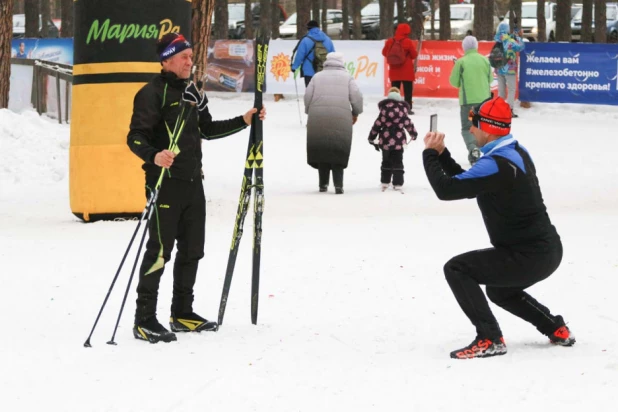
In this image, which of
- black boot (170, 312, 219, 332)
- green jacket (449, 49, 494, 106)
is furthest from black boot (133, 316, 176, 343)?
green jacket (449, 49, 494, 106)

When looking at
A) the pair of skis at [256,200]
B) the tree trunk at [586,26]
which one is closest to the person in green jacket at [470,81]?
the pair of skis at [256,200]

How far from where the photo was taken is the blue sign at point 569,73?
71.2 feet

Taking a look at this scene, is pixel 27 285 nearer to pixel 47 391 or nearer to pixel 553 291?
pixel 47 391

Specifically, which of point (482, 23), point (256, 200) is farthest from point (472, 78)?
point (482, 23)

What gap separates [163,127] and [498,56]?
1458 cm

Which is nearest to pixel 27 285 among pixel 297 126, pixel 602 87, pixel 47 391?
pixel 47 391

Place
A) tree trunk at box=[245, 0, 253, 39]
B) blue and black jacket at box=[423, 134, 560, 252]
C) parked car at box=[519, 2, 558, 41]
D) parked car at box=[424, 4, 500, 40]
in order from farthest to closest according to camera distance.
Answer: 1. parked car at box=[424, 4, 500, 40]
2. tree trunk at box=[245, 0, 253, 39]
3. parked car at box=[519, 2, 558, 41]
4. blue and black jacket at box=[423, 134, 560, 252]

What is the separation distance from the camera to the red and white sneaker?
19.0 feet

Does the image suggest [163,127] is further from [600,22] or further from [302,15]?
[600,22]

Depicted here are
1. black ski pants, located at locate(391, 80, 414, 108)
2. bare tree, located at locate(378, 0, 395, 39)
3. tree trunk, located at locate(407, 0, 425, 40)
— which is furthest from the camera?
bare tree, located at locate(378, 0, 395, 39)

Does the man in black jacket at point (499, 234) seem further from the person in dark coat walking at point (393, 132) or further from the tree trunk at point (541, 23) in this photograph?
the tree trunk at point (541, 23)

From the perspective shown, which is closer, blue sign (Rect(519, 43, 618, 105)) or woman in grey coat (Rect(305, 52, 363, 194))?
woman in grey coat (Rect(305, 52, 363, 194))

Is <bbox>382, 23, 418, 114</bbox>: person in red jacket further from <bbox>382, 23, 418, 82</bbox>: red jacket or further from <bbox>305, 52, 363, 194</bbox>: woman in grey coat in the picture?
<bbox>305, 52, 363, 194</bbox>: woman in grey coat

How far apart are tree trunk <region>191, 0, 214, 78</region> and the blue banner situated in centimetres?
1439
